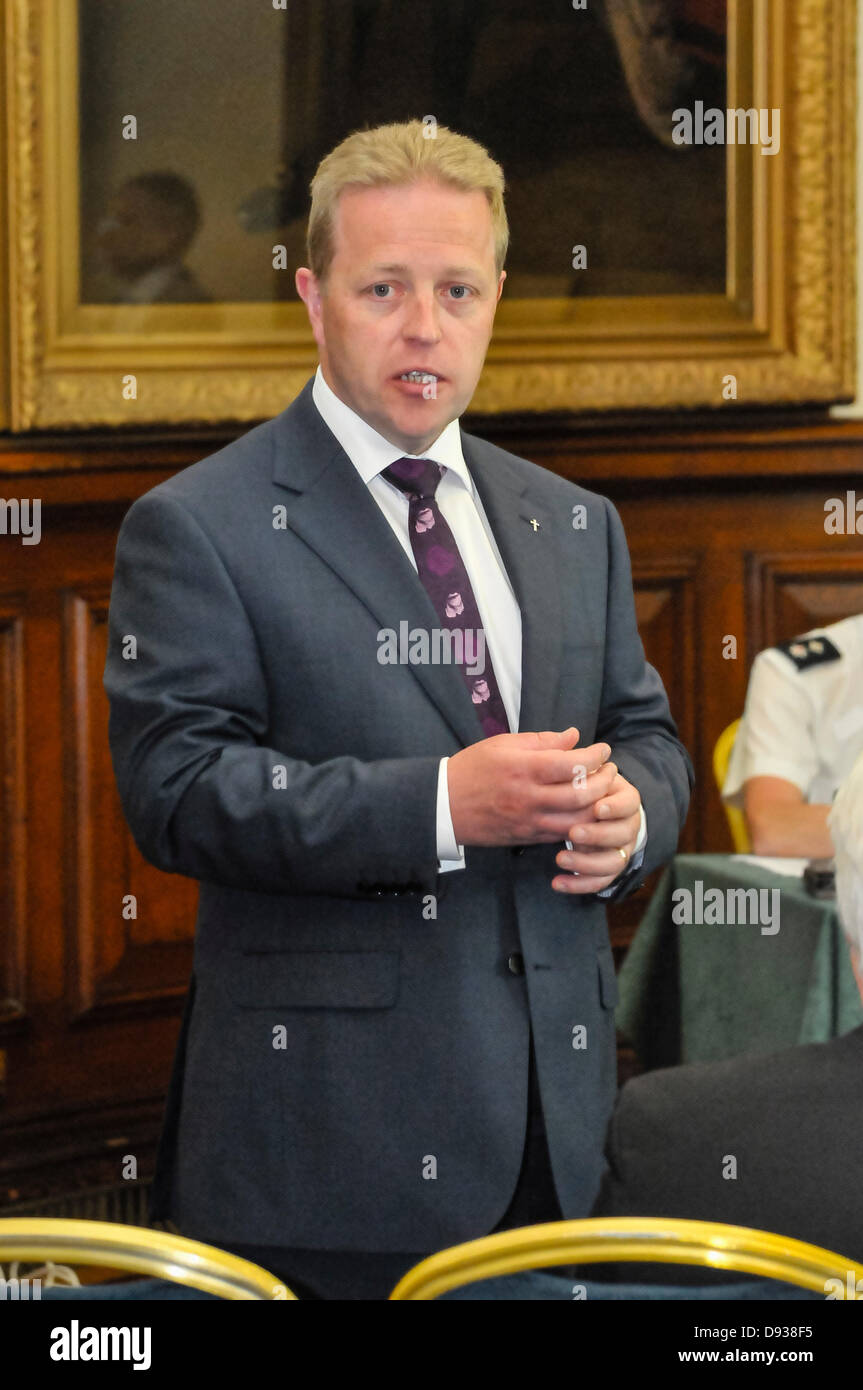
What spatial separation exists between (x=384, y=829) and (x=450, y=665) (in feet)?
0.70

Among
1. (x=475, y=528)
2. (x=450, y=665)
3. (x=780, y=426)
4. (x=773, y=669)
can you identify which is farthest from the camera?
(x=780, y=426)

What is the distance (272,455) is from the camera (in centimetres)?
185

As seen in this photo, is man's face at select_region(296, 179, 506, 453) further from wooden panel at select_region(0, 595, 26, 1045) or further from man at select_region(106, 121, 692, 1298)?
wooden panel at select_region(0, 595, 26, 1045)

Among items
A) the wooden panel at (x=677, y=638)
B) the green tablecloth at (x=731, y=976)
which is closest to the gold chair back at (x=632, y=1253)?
the green tablecloth at (x=731, y=976)

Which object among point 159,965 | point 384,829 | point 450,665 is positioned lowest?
point 159,965

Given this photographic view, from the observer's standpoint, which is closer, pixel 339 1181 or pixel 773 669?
pixel 339 1181

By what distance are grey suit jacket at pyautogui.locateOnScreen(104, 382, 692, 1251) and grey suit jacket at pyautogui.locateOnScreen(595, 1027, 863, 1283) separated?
0.41m

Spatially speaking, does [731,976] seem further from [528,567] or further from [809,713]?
[528,567]

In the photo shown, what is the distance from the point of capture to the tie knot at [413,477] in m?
1.89

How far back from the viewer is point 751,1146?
A: 131cm

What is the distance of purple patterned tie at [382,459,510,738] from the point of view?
72.1 inches
